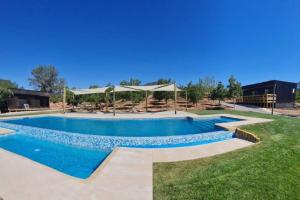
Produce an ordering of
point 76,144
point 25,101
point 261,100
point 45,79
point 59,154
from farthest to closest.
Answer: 1. point 45,79
2. point 261,100
3. point 25,101
4. point 76,144
5. point 59,154

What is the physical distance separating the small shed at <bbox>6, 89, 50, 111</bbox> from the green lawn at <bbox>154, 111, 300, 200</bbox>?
2469 cm

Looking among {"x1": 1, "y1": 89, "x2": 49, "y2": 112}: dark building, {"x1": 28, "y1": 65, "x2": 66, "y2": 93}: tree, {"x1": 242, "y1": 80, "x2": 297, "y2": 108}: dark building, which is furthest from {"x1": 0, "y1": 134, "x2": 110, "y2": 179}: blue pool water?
{"x1": 28, "y1": 65, "x2": 66, "y2": 93}: tree

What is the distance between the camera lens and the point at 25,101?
2452 centimetres

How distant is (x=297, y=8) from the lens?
476 inches

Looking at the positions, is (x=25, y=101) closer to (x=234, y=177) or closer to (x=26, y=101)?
(x=26, y=101)

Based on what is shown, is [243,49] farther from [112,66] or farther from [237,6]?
[112,66]

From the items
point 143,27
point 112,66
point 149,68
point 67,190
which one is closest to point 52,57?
point 112,66

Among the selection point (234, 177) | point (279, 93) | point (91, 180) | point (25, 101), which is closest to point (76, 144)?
point (91, 180)

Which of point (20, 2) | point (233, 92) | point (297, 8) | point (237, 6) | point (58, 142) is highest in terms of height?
point (20, 2)

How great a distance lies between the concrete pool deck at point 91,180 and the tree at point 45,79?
53.3m

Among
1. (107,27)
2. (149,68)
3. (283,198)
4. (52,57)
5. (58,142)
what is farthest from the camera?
(149,68)

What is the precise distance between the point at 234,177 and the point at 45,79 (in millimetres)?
60792

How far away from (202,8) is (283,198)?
17.5 m

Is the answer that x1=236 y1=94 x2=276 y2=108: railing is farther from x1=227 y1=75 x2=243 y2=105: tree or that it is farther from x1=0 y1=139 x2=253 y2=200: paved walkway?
x1=0 y1=139 x2=253 y2=200: paved walkway
